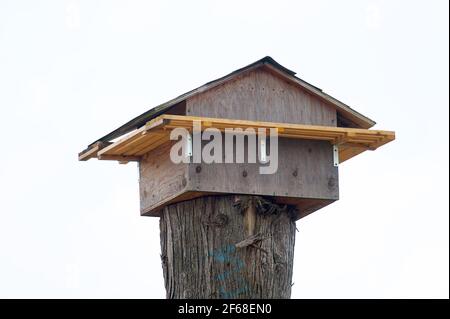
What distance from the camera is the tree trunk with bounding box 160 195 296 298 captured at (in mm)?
14922

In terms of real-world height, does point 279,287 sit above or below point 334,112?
below

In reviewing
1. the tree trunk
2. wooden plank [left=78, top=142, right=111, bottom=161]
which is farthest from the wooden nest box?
the tree trunk

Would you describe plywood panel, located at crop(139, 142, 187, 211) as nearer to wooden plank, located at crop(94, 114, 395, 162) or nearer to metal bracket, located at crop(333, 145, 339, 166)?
wooden plank, located at crop(94, 114, 395, 162)

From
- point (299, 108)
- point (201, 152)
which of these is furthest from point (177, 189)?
point (299, 108)

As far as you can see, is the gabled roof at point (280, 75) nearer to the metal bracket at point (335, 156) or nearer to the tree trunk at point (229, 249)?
the metal bracket at point (335, 156)

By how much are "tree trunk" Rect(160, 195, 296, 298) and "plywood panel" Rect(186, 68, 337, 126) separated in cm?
80

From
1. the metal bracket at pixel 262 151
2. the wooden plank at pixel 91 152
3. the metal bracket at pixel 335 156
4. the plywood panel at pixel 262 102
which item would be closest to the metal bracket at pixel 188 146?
the plywood panel at pixel 262 102

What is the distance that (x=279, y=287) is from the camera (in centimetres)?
1507

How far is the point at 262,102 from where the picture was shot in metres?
15.7

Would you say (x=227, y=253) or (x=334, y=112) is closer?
(x=227, y=253)

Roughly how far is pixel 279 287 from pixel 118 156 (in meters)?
1.98

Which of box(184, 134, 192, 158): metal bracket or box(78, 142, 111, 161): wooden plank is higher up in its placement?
box(78, 142, 111, 161): wooden plank

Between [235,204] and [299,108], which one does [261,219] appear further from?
[299,108]

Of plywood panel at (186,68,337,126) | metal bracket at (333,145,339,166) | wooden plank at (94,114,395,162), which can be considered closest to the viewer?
wooden plank at (94,114,395,162)
